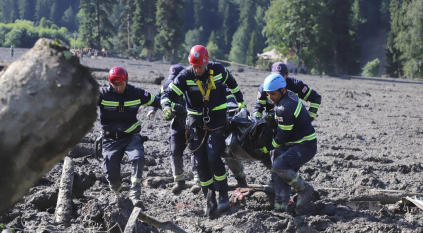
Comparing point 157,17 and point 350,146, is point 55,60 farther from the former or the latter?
point 157,17

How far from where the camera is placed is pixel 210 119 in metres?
6.46

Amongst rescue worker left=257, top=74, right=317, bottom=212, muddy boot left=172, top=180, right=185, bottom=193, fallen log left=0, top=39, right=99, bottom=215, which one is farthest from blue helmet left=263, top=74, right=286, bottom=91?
→ fallen log left=0, top=39, right=99, bottom=215

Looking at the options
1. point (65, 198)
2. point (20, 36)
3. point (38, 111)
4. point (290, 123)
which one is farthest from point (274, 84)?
point (20, 36)

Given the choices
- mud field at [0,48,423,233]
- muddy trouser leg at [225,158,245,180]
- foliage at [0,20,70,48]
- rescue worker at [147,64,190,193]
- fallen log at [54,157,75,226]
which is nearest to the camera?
fallen log at [54,157,75,226]

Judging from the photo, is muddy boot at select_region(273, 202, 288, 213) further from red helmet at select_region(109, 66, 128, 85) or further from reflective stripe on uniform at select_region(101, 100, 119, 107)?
red helmet at select_region(109, 66, 128, 85)

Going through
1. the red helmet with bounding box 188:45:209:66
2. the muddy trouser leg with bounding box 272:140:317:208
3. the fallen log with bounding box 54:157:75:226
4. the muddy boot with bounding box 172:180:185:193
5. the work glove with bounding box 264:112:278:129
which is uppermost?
the red helmet with bounding box 188:45:209:66

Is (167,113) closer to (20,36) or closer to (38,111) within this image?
(38,111)

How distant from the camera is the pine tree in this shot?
55025 millimetres

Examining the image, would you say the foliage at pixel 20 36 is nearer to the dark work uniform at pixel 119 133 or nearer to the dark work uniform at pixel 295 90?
the dark work uniform at pixel 119 133

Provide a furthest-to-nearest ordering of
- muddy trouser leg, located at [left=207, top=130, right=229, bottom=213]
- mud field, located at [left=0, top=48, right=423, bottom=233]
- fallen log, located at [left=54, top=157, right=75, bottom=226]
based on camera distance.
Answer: muddy trouser leg, located at [left=207, top=130, right=229, bottom=213], mud field, located at [left=0, top=48, right=423, bottom=233], fallen log, located at [left=54, top=157, right=75, bottom=226]

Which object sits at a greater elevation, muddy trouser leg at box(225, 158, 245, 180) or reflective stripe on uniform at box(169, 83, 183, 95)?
reflective stripe on uniform at box(169, 83, 183, 95)

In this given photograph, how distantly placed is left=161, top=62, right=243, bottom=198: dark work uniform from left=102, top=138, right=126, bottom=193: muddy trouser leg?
0.86 metres

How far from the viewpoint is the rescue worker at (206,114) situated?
6.32m

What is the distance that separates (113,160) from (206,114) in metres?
Answer: 1.45
